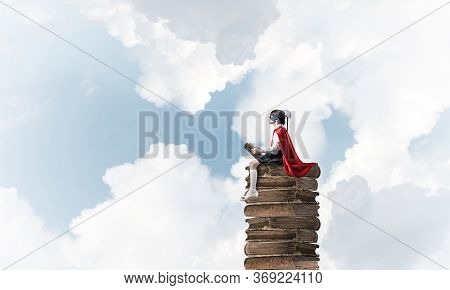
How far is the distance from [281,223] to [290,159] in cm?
124

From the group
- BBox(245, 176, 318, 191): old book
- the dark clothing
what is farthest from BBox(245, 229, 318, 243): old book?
the dark clothing

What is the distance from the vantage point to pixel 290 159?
14102 millimetres

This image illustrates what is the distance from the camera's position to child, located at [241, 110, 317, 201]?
553 inches

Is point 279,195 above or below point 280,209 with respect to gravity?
above

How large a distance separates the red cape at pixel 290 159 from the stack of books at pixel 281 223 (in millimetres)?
143

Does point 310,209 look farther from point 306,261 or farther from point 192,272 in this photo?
point 192,272

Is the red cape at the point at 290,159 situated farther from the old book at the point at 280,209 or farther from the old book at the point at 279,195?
the old book at the point at 280,209

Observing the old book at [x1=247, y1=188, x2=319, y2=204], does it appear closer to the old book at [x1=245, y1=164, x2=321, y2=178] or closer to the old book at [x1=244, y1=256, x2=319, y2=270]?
the old book at [x1=245, y1=164, x2=321, y2=178]

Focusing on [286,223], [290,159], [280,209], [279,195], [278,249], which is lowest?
[278,249]

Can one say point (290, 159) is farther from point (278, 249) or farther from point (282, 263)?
point (282, 263)

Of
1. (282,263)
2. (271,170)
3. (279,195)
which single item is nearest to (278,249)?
(282,263)

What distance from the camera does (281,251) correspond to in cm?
1390

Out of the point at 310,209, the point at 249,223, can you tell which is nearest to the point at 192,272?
the point at 249,223

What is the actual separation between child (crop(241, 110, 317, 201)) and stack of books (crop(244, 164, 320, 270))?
0.41 feet
